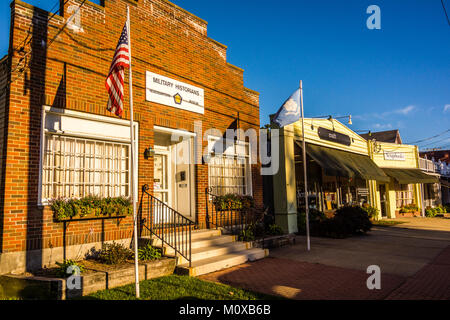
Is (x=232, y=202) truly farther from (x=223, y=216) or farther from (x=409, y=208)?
(x=409, y=208)

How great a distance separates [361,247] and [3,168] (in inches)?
358

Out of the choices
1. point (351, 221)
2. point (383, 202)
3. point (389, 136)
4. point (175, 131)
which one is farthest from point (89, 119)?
point (389, 136)

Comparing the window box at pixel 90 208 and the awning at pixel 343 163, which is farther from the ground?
the awning at pixel 343 163

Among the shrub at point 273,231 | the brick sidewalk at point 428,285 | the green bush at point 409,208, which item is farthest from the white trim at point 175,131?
the green bush at point 409,208

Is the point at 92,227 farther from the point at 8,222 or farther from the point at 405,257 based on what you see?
the point at 405,257

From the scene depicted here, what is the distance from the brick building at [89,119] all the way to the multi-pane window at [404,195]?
1638 cm

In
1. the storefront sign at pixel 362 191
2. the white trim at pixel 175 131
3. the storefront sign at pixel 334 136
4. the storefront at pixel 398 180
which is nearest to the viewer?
the white trim at pixel 175 131

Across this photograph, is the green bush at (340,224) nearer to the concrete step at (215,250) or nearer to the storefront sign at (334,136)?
the storefront sign at (334,136)

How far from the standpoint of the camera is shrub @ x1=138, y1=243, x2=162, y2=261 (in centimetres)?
672

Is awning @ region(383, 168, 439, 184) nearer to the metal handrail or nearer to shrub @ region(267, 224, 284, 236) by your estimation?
shrub @ region(267, 224, 284, 236)

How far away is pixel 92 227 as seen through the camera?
6828 mm

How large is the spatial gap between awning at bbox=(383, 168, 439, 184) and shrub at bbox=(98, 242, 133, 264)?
17.4 meters

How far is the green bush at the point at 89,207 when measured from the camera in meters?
6.27
